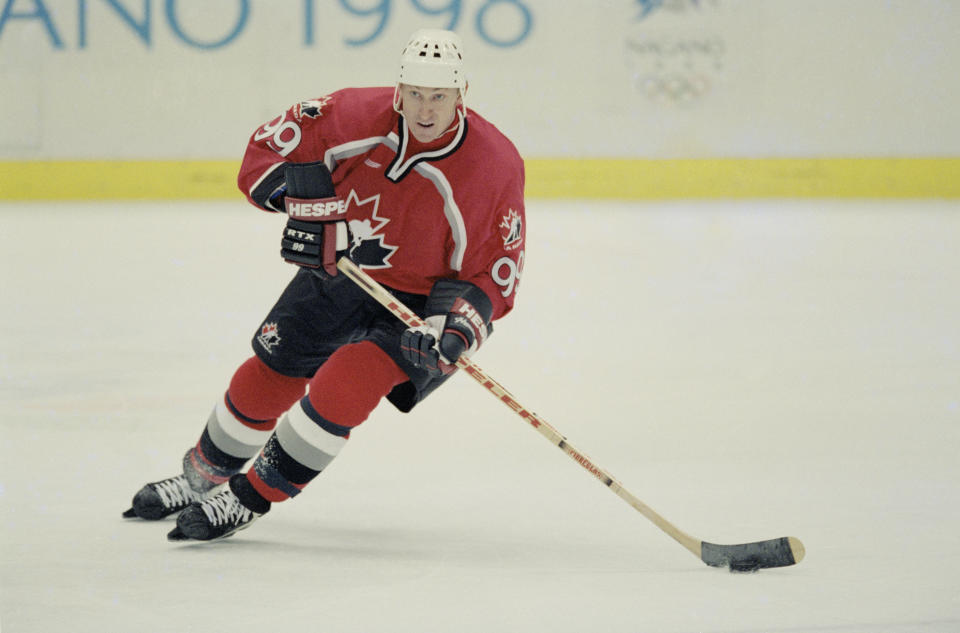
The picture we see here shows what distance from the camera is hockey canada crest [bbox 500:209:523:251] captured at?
2207mm

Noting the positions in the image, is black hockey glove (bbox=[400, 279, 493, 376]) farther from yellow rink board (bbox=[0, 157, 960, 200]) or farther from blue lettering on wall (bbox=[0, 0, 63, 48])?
blue lettering on wall (bbox=[0, 0, 63, 48])

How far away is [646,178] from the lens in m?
8.04

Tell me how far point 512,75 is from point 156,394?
5098 mm

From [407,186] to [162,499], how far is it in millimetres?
736

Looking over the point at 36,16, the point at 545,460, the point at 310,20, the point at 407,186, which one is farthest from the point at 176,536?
the point at 36,16

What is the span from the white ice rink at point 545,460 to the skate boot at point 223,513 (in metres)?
0.03

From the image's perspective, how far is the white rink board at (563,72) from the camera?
7.95 meters

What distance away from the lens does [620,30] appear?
319 inches

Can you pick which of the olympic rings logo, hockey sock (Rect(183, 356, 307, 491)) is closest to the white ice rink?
hockey sock (Rect(183, 356, 307, 491))

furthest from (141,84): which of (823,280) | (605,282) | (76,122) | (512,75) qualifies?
(823,280)

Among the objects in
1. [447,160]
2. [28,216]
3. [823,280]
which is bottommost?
[28,216]

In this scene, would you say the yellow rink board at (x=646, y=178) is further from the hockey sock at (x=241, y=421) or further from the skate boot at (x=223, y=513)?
the skate boot at (x=223, y=513)

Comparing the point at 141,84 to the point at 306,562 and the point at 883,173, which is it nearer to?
the point at 883,173

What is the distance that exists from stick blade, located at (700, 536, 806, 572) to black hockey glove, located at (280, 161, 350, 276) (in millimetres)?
788
